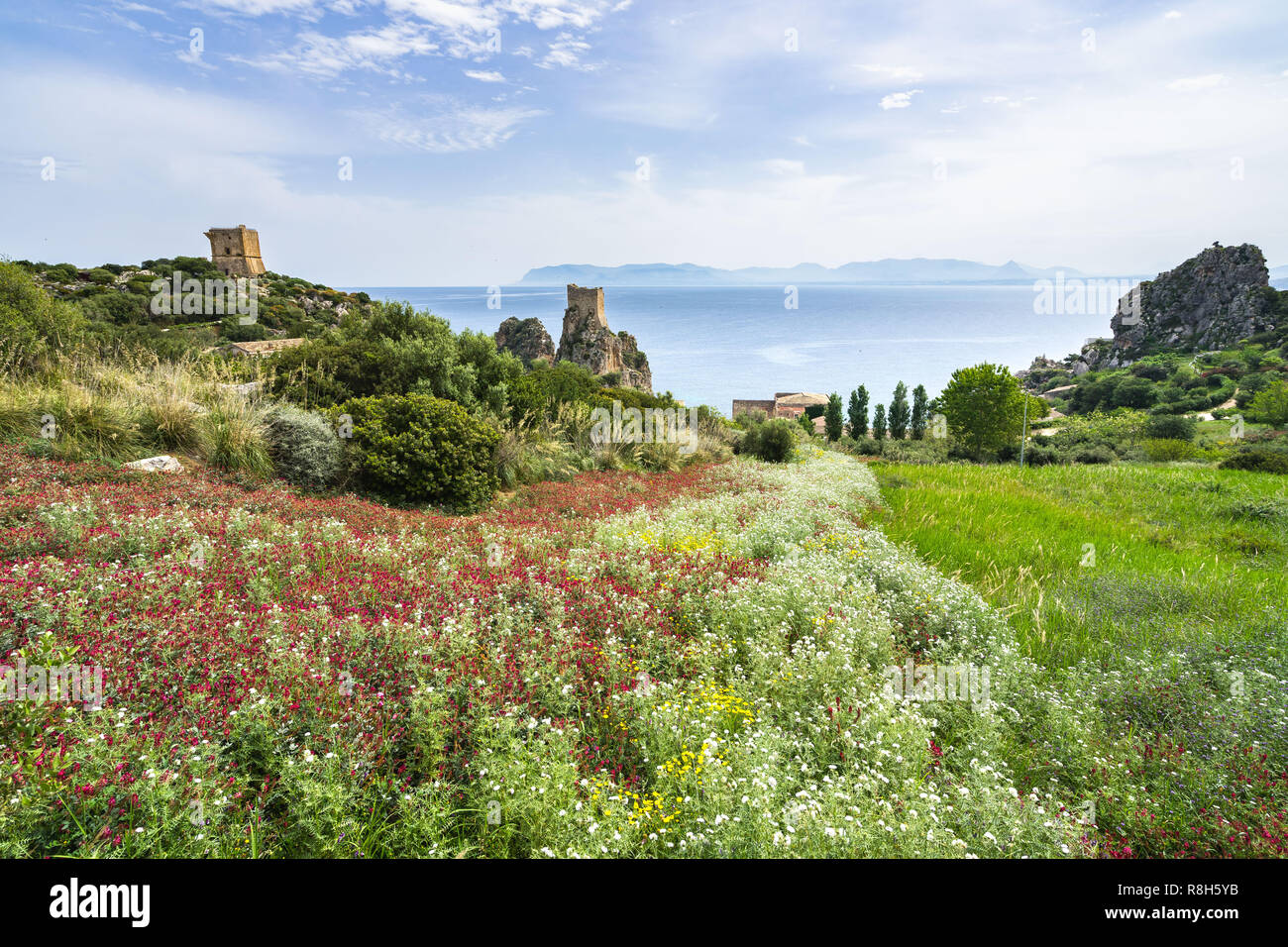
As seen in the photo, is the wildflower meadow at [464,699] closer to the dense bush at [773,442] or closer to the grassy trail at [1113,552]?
the grassy trail at [1113,552]

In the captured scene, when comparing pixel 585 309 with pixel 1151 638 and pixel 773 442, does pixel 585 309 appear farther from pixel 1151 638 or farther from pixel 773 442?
pixel 1151 638

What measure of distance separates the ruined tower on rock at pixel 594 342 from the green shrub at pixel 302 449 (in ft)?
212

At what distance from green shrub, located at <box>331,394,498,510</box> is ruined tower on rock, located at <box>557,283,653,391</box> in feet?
208

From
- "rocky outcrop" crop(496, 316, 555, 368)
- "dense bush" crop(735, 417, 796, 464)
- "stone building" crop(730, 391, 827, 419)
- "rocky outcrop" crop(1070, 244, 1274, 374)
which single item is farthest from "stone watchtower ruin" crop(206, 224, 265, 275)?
"rocky outcrop" crop(1070, 244, 1274, 374)

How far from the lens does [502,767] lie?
2.93 meters

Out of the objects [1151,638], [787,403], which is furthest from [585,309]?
[1151,638]

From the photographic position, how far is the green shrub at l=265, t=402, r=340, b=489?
26.8ft

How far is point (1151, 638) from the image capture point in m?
5.21

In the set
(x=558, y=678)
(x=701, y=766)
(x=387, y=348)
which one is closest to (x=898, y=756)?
(x=701, y=766)

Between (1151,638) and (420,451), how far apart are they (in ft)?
31.6

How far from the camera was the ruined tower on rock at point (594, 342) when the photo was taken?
73.9 m

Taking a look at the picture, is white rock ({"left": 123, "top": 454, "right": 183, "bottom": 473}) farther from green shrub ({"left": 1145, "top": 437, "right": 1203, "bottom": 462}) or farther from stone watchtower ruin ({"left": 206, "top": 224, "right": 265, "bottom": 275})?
stone watchtower ruin ({"left": 206, "top": 224, "right": 265, "bottom": 275})
